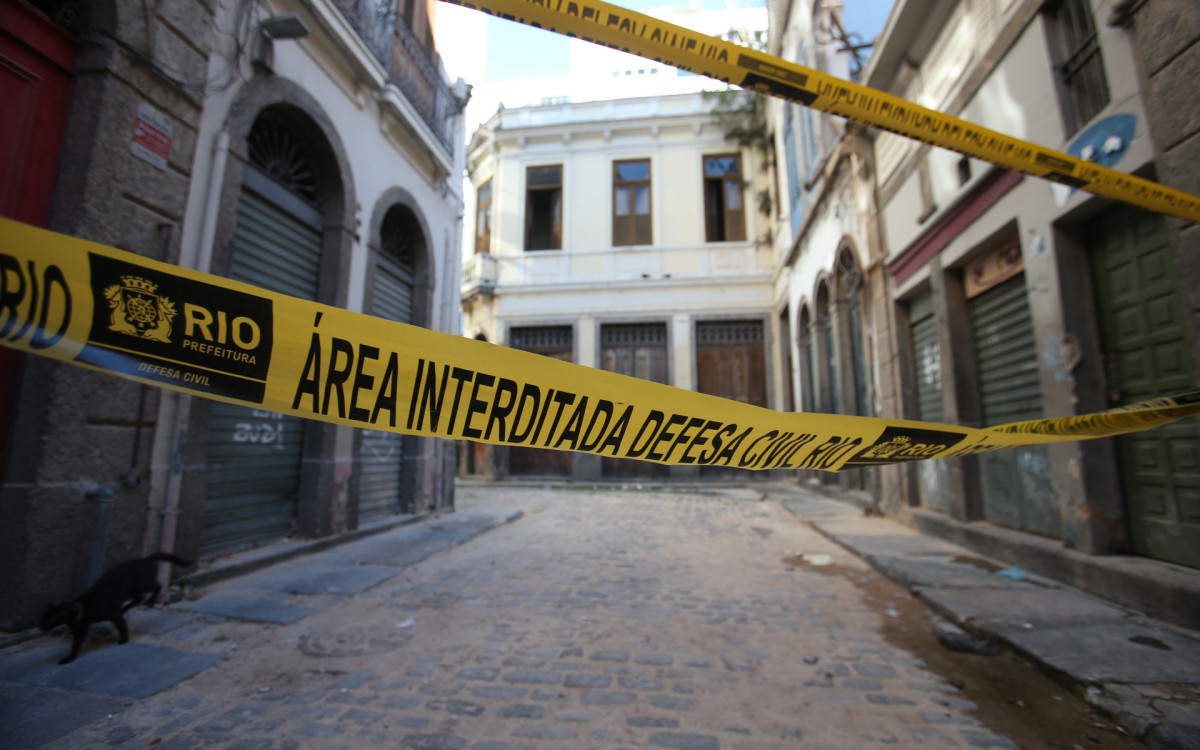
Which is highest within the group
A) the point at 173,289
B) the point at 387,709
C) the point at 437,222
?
the point at 437,222

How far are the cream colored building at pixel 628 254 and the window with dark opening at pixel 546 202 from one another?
6 centimetres

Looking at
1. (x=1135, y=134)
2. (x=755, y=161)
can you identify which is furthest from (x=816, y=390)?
(x=1135, y=134)

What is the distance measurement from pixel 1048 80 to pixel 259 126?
7032 millimetres

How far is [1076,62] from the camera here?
14.2 feet

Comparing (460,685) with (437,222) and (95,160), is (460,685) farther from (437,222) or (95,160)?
(437,222)

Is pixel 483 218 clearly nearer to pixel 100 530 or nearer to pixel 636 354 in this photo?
pixel 636 354

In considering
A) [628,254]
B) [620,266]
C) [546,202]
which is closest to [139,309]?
[620,266]

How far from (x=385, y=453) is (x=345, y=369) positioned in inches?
236

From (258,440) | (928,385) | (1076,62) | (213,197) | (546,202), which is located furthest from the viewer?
(546,202)

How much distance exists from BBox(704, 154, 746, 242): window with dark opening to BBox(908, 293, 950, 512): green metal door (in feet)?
29.9

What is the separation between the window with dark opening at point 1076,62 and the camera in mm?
4137

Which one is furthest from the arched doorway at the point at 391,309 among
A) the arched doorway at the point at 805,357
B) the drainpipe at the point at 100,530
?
the arched doorway at the point at 805,357

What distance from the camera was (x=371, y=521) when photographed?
6719 millimetres

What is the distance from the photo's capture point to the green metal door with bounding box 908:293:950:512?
6551 millimetres
